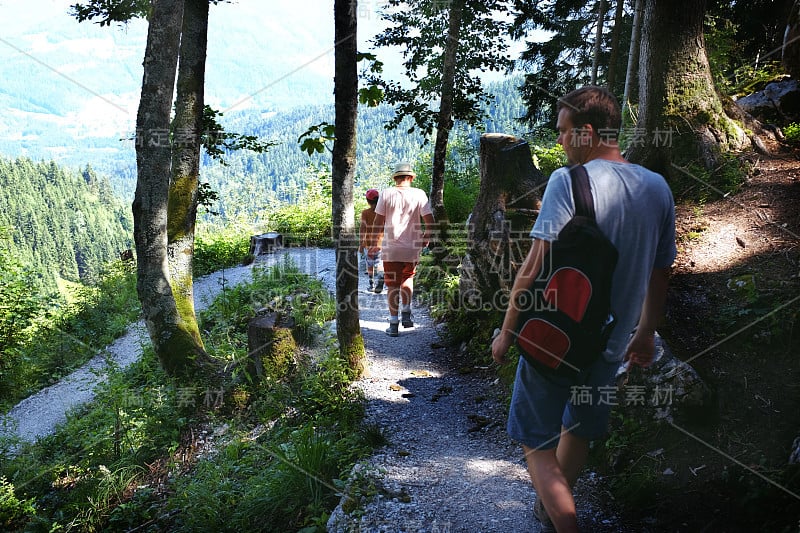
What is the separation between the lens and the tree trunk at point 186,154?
8219mm

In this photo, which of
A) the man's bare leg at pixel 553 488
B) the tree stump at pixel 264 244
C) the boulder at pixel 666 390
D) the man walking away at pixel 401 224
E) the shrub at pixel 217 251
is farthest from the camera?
the tree stump at pixel 264 244

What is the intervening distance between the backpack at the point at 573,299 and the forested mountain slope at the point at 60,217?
108 metres

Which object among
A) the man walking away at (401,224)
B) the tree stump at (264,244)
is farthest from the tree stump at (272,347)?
the tree stump at (264,244)

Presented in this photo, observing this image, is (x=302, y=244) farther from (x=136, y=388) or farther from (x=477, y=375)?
(x=477, y=375)

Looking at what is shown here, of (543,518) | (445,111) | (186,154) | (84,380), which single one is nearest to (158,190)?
(186,154)

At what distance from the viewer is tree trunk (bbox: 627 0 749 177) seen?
267 inches

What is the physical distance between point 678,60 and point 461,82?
6.40 meters

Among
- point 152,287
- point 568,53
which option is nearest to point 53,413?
point 152,287

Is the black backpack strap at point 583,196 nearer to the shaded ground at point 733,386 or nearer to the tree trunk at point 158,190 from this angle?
the shaded ground at point 733,386

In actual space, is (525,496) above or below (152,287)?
below

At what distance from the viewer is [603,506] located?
3836 millimetres

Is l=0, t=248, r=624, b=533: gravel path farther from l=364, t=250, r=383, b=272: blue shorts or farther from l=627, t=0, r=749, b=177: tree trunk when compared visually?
l=627, t=0, r=749, b=177: tree trunk

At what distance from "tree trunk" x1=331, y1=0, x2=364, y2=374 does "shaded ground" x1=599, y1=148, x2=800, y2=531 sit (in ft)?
10.7

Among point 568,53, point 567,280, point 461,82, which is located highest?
point 568,53
